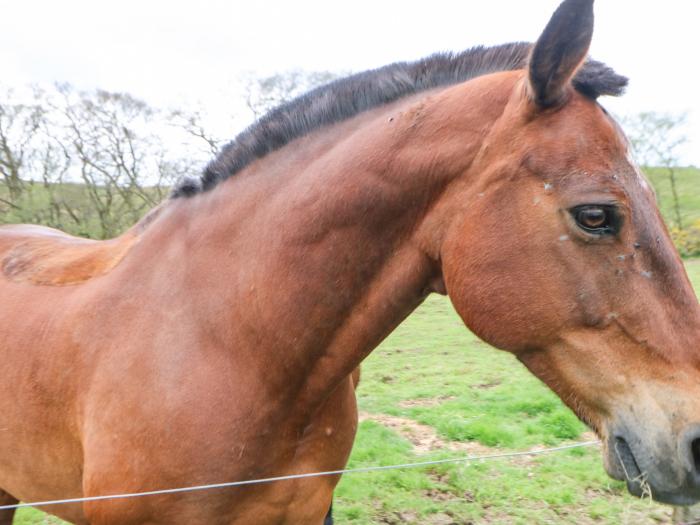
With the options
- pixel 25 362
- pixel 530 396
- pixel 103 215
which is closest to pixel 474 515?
pixel 530 396

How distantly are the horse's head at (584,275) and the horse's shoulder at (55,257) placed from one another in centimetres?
164

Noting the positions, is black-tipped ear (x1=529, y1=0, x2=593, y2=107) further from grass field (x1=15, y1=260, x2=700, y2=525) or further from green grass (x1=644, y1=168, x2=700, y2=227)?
green grass (x1=644, y1=168, x2=700, y2=227)

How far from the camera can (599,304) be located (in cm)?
148

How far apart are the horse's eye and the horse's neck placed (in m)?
0.39

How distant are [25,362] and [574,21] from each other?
8.09ft

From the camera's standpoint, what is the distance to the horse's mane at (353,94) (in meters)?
1.87

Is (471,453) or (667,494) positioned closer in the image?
(667,494)

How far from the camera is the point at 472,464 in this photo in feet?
15.0

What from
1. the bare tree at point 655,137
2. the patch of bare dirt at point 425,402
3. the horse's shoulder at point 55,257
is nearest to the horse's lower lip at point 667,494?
the horse's shoulder at point 55,257

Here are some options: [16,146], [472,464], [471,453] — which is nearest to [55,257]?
[472,464]

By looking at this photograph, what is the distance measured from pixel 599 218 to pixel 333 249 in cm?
82

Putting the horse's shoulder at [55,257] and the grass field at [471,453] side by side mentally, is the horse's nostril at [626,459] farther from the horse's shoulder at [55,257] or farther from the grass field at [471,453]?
the horse's shoulder at [55,257]

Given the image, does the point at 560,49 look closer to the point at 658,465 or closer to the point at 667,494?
the point at 658,465

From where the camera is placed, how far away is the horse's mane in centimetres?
187
